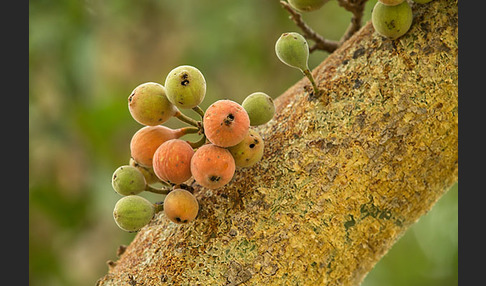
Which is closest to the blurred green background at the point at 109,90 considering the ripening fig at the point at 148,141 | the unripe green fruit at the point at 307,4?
the ripening fig at the point at 148,141

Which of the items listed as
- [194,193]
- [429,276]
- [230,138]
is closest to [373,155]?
[230,138]

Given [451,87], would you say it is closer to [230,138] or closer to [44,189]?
[230,138]

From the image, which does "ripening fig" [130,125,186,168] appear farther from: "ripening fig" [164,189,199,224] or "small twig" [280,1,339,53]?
"small twig" [280,1,339,53]

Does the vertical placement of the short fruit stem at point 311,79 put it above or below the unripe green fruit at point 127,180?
below

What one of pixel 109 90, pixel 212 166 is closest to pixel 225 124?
pixel 212 166

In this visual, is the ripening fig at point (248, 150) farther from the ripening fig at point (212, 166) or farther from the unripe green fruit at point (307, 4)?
the unripe green fruit at point (307, 4)

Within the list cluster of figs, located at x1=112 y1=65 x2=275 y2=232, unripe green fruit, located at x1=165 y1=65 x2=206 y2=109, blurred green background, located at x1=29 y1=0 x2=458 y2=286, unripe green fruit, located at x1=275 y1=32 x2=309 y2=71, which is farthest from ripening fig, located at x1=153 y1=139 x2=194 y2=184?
blurred green background, located at x1=29 y1=0 x2=458 y2=286
